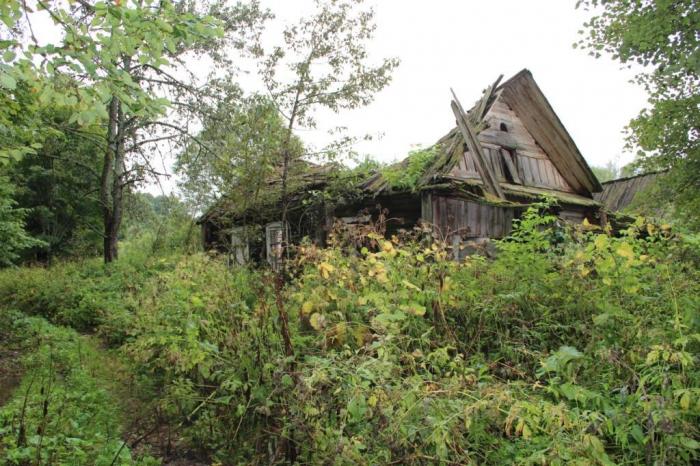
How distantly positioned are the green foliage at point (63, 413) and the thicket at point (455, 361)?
544mm

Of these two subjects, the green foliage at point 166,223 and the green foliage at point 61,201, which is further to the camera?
the green foliage at point 61,201

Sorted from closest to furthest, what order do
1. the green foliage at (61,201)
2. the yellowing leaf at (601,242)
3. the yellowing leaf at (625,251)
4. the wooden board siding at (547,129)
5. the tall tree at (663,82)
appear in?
the yellowing leaf at (625,251) < the yellowing leaf at (601,242) < the tall tree at (663,82) < the wooden board siding at (547,129) < the green foliage at (61,201)

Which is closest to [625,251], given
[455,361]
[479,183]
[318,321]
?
[455,361]

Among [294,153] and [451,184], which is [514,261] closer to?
[451,184]

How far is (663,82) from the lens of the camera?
11.3 metres

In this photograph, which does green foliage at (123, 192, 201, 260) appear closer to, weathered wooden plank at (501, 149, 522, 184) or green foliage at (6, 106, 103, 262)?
green foliage at (6, 106, 103, 262)

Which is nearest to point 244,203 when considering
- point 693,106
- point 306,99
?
point 306,99

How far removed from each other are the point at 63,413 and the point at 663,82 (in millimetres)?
14097

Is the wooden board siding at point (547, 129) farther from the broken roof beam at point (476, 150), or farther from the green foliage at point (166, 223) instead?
the green foliage at point (166, 223)

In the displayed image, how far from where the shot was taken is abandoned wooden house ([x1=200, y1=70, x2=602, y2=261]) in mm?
9586

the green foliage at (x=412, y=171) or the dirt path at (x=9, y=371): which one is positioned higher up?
the green foliage at (x=412, y=171)

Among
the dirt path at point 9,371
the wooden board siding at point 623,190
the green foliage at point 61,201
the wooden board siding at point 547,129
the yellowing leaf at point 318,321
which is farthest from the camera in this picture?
the green foliage at point 61,201

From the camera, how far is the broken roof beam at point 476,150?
9.55 meters

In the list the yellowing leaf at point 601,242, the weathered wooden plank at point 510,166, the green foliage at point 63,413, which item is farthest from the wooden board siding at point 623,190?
the green foliage at point 63,413
